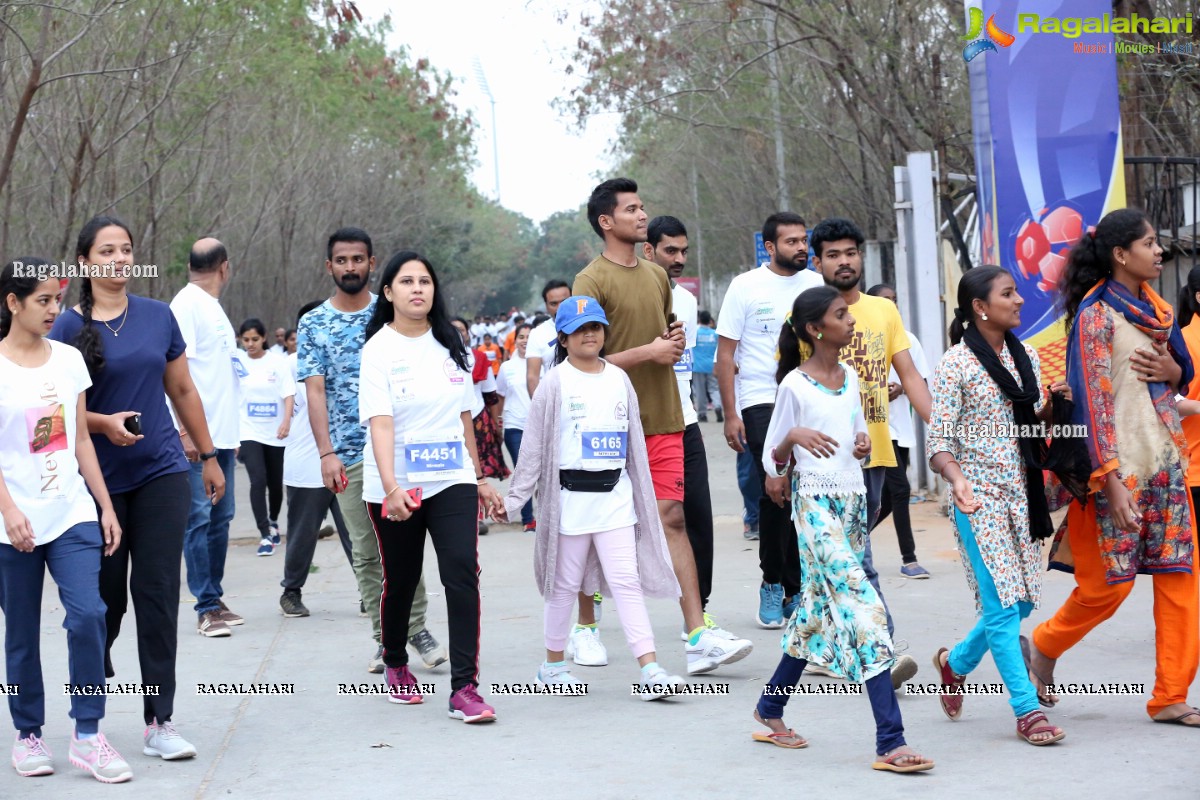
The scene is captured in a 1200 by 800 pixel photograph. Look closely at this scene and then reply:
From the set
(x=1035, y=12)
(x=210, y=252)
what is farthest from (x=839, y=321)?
(x=1035, y=12)

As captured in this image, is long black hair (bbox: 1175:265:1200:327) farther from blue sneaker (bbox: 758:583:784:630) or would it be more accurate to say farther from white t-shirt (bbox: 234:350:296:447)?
white t-shirt (bbox: 234:350:296:447)

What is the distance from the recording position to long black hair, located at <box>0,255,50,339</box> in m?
5.26

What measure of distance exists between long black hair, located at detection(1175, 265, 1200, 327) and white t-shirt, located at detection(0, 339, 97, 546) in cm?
430

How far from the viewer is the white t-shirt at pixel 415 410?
598 centimetres

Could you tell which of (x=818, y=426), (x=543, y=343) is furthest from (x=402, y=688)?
(x=543, y=343)

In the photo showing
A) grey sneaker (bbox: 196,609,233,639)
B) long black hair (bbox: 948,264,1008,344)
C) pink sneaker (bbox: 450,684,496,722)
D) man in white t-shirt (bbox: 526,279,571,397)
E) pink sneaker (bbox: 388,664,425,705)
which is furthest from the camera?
man in white t-shirt (bbox: 526,279,571,397)

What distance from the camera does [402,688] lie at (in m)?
6.34

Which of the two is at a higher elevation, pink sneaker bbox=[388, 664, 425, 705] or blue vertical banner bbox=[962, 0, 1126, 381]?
blue vertical banner bbox=[962, 0, 1126, 381]

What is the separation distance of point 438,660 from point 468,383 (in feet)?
4.96

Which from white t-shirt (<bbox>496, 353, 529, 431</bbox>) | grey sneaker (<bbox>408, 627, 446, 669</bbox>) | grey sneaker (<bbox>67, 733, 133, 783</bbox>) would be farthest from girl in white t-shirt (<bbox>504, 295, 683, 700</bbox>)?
white t-shirt (<bbox>496, 353, 529, 431</bbox>)

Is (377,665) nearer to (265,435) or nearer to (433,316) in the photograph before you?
(433,316)

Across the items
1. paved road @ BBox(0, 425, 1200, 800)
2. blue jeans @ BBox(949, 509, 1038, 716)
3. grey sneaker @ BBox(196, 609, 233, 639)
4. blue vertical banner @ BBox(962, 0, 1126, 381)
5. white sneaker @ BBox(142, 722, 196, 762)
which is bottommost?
paved road @ BBox(0, 425, 1200, 800)

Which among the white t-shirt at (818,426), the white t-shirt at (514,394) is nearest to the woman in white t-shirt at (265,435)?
the white t-shirt at (514,394)

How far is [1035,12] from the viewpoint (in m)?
9.70
